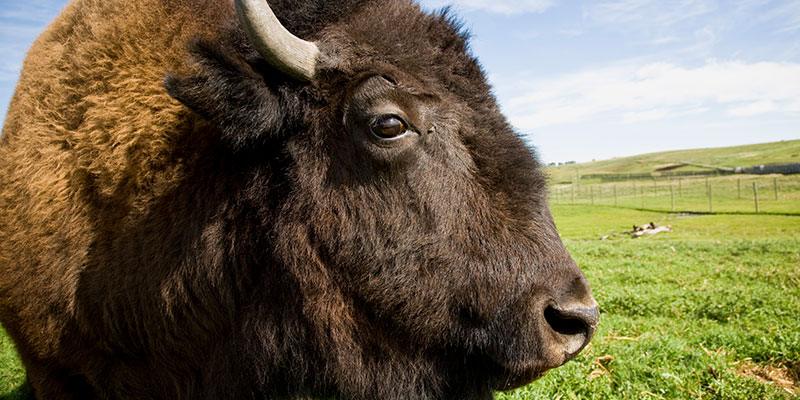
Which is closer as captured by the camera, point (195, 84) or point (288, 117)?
point (195, 84)

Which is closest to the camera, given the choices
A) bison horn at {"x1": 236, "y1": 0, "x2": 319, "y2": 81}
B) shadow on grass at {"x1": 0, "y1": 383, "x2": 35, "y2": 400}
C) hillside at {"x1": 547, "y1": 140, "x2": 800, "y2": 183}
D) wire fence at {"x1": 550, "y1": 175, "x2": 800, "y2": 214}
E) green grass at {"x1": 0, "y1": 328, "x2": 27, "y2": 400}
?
bison horn at {"x1": 236, "y1": 0, "x2": 319, "y2": 81}

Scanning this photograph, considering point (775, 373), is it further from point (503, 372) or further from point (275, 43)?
point (275, 43)

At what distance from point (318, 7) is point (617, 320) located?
7518 mm

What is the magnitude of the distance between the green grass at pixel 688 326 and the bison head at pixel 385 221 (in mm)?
2621

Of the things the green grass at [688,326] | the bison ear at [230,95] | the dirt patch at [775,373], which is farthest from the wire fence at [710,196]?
the bison ear at [230,95]

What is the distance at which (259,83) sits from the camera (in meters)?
2.59

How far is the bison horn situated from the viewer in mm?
2395

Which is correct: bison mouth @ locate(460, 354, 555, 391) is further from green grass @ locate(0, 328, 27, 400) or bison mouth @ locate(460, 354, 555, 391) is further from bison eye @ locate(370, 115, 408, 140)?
green grass @ locate(0, 328, 27, 400)

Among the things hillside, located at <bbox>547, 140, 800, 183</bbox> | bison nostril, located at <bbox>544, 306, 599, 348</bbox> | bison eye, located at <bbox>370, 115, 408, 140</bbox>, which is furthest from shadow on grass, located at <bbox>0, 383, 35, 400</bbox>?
hillside, located at <bbox>547, 140, 800, 183</bbox>

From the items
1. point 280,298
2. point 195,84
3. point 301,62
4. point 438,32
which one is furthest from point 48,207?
point 438,32

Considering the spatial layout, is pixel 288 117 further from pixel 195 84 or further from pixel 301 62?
pixel 195 84

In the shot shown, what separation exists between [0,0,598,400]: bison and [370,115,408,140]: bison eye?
0.01 metres

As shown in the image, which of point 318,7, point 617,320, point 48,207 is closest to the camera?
point 318,7

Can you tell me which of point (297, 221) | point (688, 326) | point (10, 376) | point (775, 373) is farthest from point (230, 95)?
point (688, 326)
